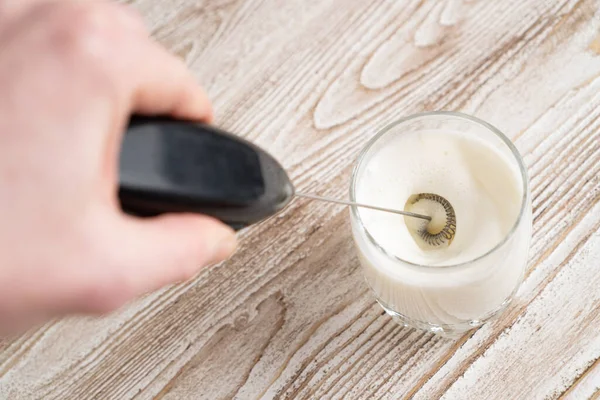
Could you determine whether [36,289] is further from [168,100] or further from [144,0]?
[144,0]

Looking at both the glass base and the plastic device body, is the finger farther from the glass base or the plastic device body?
the glass base

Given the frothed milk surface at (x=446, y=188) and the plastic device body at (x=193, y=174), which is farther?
the frothed milk surface at (x=446, y=188)

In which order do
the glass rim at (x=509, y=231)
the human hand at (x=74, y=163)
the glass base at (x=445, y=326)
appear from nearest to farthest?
the human hand at (x=74, y=163)
the glass rim at (x=509, y=231)
the glass base at (x=445, y=326)

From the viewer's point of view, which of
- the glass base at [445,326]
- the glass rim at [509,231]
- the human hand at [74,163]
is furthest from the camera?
the glass base at [445,326]

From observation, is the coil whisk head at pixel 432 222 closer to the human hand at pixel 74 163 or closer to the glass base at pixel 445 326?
the glass base at pixel 445 326

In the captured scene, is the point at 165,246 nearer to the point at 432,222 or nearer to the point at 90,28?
the point at 90,28

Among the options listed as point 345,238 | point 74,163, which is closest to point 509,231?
point 345,238

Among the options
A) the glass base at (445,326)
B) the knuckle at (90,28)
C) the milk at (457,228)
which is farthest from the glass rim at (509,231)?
the knuckle at (90,28)

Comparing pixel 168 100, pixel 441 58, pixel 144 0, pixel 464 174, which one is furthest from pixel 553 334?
pixel 144 0
